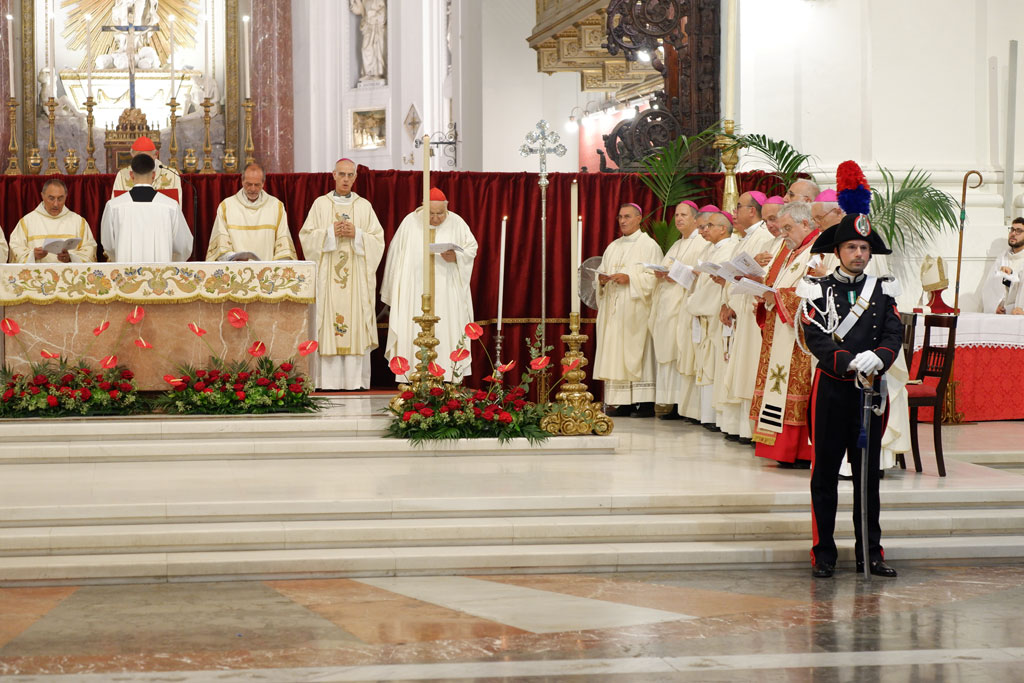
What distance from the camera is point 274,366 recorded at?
363 inches

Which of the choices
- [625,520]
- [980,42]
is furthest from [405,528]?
[980,42]

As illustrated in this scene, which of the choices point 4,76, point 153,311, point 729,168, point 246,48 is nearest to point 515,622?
point 153,311

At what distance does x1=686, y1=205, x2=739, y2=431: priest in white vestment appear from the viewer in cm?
938

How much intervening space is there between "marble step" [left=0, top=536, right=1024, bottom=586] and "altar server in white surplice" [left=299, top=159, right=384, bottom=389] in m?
4.88

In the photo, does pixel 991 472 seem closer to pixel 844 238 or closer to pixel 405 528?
pixel 844 238

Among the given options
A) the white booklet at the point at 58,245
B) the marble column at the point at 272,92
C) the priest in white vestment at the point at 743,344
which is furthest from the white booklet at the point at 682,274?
the marble column at the point at 272,92

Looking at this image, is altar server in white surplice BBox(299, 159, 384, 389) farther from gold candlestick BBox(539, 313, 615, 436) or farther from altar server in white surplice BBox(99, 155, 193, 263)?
gold candlestick BBox(539, 313, 615, 436)

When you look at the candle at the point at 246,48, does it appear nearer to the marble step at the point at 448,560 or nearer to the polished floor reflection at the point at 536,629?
the marble step at the point at 448,560

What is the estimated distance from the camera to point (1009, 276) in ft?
36.4

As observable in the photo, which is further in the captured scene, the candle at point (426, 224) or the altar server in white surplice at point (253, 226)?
the altar server in white surplice at point (253, 226)

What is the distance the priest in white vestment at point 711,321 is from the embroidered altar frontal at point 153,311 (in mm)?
2913

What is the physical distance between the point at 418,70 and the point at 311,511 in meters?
13.1

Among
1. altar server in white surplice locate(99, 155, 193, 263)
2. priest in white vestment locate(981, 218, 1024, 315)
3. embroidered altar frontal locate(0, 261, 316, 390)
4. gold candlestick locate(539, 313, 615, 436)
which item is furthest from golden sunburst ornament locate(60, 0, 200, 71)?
gold candlestick locate(539, 313, 615, 436)

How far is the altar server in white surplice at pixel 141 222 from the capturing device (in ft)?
32.5
